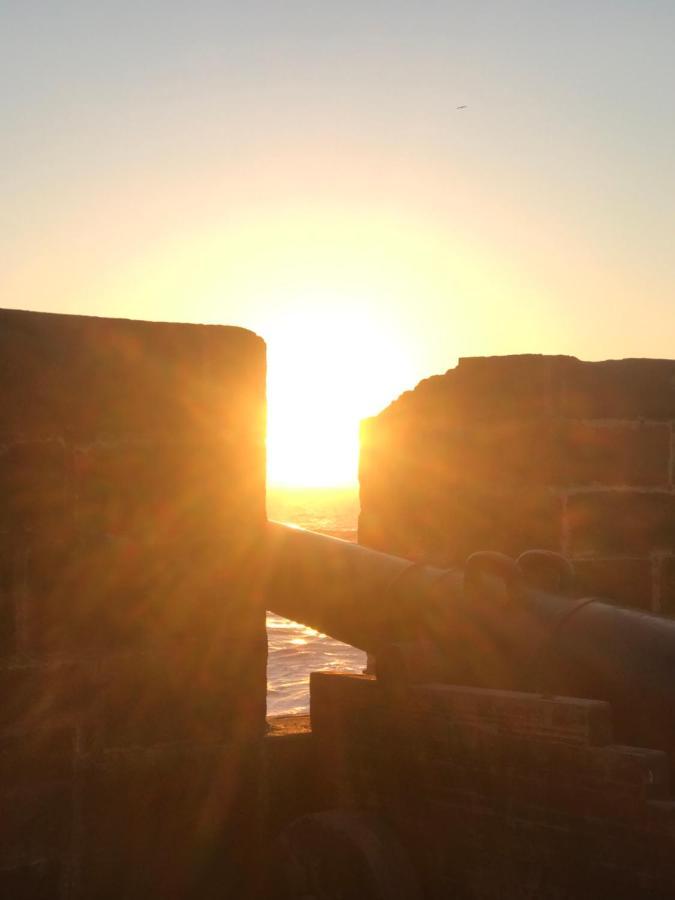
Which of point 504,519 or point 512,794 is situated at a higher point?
point 504,519

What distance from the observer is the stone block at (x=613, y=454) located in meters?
4.54

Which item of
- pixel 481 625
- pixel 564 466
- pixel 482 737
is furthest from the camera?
pixel 564 466

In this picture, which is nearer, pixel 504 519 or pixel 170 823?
pixel 170 823

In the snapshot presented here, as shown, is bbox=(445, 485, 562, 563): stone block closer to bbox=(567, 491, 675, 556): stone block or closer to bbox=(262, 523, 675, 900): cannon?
bbox=(567, 491, 675, 556): stone block

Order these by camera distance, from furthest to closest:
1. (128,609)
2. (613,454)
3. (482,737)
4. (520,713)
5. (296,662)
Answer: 1. (296,662)
2. (613,454)
3. (128,609)
4. (482,737)
5. (520,713)

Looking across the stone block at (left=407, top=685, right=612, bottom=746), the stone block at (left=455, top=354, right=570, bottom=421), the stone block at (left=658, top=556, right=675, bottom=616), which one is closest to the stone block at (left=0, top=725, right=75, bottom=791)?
the stone block at (left=407, top=685, right=612, bottom=746)

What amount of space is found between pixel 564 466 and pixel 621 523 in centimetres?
38

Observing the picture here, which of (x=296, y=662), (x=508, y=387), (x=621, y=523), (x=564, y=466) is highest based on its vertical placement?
(x=508, y=387)

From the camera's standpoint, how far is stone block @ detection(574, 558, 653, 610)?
459 centimetres

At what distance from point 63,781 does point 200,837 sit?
57 centimetres

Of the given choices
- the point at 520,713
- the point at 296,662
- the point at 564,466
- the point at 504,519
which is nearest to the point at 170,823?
the point at 520,713

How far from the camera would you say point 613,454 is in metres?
4.63

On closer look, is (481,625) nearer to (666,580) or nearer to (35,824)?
(666,580)

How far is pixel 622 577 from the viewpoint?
15.3 ft
